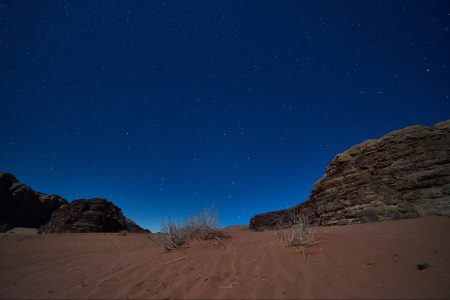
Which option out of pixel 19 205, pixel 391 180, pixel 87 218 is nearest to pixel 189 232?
pixel 391 180

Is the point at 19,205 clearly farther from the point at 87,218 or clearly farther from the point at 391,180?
the point at 391,180

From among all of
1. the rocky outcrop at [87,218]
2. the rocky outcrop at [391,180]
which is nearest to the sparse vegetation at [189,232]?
the rocky outcrop at [391,180]

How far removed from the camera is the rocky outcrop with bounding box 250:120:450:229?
611cm

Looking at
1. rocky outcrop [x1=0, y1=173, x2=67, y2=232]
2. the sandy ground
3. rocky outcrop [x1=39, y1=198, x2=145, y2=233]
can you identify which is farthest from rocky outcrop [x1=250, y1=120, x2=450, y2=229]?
rocky outcrop [x1=0, y1=173, x2=67, y2=232]

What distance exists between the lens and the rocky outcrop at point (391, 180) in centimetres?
611

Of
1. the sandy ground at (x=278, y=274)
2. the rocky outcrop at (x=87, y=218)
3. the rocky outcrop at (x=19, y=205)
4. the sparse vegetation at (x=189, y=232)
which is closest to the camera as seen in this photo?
the sandy ground at (x=278, y=274)

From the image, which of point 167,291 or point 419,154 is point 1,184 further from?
point 419,154

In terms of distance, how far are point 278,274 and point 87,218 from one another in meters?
18.8

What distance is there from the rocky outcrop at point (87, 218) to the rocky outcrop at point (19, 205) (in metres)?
17.9

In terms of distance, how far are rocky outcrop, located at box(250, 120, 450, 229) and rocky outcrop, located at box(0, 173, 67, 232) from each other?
126ft

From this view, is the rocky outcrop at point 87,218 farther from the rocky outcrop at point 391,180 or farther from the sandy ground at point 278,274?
the rocky outcrop at point 391,180

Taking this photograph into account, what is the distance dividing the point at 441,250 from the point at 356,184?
17.0 feet

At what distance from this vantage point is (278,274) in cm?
275

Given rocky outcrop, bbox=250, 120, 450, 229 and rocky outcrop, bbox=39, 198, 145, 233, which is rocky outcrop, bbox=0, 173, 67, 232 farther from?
rocky outcrop, bbox=250, 120, 450, 229
